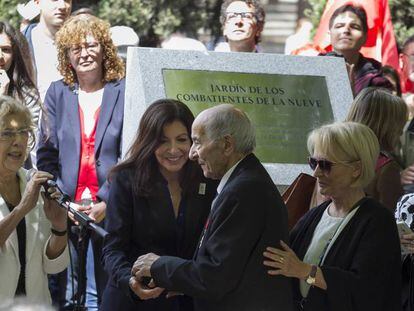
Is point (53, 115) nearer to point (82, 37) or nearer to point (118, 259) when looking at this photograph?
point (82, 37)

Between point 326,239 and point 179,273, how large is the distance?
2.83 ft

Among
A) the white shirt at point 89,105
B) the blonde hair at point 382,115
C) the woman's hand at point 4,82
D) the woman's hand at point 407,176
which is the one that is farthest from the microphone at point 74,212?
the woman's hand at point 407,176

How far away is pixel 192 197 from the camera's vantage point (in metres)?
6.57

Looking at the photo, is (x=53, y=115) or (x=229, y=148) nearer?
(x=229, y=148)

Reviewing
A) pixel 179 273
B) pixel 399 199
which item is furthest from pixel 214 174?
pixel 399 199

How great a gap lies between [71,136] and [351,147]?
A: 2.58 m

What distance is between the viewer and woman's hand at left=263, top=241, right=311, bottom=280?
5.74 meters

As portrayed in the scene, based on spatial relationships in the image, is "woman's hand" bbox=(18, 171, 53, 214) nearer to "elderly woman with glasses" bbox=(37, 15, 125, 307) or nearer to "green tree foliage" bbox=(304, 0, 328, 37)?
"elderly woman with glasses" bbox=(37, 15, 125, 307)

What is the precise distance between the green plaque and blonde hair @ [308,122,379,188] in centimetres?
179

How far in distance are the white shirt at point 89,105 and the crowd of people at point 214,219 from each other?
0.14 m

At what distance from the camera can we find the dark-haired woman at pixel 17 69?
27.2 ft

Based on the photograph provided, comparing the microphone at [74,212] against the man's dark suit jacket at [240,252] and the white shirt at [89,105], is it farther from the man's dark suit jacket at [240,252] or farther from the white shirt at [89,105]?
the white shirt at [89,105]

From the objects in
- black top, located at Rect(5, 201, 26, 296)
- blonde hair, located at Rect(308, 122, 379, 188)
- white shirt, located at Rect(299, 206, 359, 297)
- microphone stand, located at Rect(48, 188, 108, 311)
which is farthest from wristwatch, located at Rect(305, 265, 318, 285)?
black top, located at Rect(5, 201, 26, 296)

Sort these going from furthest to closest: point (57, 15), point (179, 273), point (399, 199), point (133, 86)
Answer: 1. point (57, 15)
2. point (133, 86)
3. point (399, 199)
4. point (179, 273)
